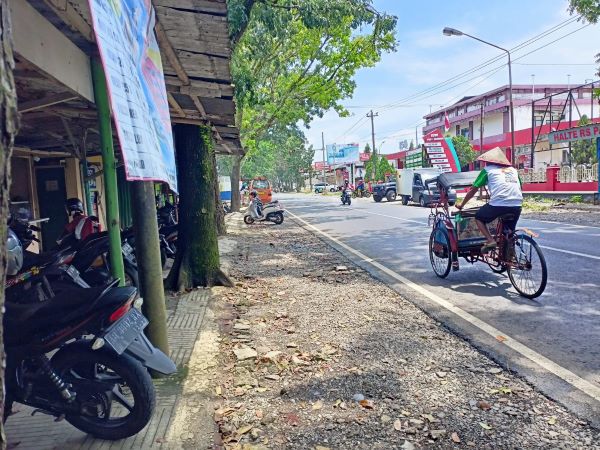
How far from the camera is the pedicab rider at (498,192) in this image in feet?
19.9

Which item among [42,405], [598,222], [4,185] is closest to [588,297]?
[42,405]

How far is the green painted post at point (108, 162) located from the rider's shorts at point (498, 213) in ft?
15.4

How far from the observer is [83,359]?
9.36 ft

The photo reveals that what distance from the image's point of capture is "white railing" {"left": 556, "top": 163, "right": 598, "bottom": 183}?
23.7 meters

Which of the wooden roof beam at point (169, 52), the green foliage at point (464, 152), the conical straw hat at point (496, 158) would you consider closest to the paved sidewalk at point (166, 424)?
the wooden roof beam at point (169, 52)

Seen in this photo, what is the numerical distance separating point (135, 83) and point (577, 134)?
2222 cm

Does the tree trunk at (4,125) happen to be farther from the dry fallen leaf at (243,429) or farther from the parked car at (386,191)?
the parked car at (386,191)

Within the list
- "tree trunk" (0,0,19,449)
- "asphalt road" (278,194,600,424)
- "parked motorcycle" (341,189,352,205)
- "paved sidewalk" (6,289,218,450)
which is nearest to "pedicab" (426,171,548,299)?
"asphalt road" (278,194,600,424)

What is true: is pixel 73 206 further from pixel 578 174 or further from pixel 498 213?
pixel 578 174

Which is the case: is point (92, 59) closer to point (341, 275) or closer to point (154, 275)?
point (154, 275)

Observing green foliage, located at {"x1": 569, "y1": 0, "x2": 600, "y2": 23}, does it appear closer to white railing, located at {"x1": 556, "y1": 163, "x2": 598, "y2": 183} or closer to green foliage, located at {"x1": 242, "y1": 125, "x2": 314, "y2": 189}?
Answer: white railing, located at {"x1": 556, "y1": 163, "x2": 598, "y2": 183}

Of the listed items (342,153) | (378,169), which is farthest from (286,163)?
(378,169)

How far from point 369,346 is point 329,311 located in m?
1.34

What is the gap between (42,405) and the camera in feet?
9.32
